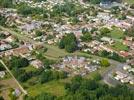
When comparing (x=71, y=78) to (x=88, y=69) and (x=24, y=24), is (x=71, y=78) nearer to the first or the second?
(x=88, y=69)

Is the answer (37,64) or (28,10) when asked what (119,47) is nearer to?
(37,64)

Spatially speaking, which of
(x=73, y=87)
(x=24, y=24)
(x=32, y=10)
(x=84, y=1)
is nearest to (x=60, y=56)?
(x=73, y=87)

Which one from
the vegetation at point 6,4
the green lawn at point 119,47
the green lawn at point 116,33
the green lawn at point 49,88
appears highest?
the vegetation at point 6,4

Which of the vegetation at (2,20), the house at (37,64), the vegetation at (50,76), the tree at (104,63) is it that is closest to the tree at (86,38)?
the tree at (104,63)

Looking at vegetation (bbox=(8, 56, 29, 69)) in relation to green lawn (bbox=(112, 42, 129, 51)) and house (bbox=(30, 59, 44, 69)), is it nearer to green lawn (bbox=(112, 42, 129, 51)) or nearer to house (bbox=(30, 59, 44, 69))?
house (bbox=(30, 59, 44, 69))

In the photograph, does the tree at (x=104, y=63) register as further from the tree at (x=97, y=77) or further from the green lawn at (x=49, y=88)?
the green lawn at (x=49, y=88)

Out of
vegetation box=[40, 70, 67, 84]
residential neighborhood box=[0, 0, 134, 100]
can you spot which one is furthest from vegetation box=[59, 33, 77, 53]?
vegetation box=[40, 70, 67, 84]

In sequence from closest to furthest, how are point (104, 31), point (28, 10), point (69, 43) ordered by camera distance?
point (69, 43), point (104, 31), point (28, 10)

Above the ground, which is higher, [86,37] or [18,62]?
[18,62]

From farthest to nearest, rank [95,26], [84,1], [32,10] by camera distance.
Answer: [84,1] → [32,10] → [95,26]

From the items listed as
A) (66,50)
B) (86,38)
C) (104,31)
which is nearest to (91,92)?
(66,50)

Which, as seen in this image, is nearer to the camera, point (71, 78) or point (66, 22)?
point (71, 78)
